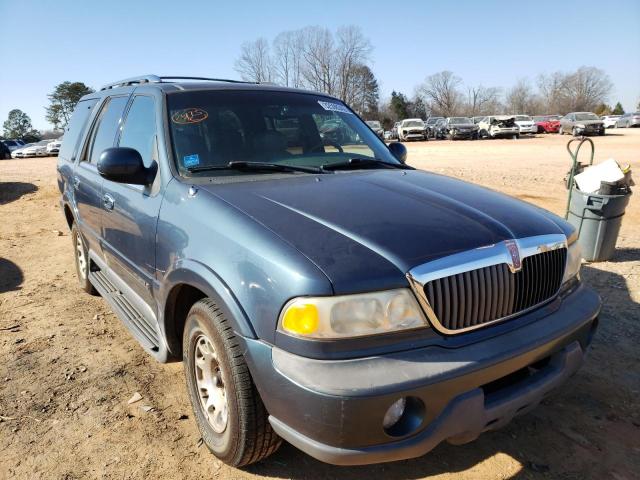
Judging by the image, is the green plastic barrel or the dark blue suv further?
the green plastic barrel

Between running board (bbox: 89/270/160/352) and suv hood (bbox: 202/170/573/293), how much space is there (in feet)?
3.61

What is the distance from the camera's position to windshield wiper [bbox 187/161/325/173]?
276 cm

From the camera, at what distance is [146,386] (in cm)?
323

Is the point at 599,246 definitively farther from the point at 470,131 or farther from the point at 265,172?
the point at 470,131

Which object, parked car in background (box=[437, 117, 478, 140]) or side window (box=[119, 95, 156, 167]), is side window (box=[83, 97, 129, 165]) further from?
parked car in background (box=[437, 117, 478, 140])

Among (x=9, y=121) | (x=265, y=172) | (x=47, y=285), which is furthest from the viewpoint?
(x=9, y=121)

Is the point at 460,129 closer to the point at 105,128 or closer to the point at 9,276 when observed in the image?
the point at 9,276

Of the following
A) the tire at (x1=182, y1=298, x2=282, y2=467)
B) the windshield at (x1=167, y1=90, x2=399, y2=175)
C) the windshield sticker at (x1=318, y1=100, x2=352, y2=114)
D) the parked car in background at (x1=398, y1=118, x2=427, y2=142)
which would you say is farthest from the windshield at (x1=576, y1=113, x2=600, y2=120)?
the tire at (x1=182, y1=298, x2=282, y2=467)

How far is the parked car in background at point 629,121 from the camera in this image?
4778 cm

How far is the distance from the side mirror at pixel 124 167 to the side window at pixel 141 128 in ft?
0.48

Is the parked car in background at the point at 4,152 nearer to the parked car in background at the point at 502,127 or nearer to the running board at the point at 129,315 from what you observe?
the running board at the point at 129,315

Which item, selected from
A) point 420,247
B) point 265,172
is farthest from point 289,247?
point 265,172

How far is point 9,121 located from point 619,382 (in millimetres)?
107289

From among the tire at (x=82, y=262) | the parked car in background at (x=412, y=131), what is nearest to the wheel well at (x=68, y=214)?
the tire at (x=82, y=262)
